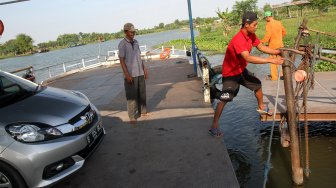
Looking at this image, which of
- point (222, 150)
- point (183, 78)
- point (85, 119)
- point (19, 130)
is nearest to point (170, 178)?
point (222, 150)

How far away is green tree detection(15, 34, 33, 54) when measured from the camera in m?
121

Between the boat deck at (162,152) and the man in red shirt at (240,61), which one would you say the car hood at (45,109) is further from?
the man in red shirt at (240,61)

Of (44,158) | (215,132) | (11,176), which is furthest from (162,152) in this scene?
(11,176)

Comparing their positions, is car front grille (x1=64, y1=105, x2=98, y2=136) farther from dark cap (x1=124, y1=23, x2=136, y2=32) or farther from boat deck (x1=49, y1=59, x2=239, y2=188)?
dark cap (x1=124, y1=23, x2=136, y2=32)

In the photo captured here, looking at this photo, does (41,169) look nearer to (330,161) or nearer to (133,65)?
(133,65)

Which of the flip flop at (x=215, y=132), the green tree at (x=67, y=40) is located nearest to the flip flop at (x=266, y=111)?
the flip flop at (x=215, y=132)

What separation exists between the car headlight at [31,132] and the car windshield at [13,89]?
633 millimetres

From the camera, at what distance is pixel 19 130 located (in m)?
3.69

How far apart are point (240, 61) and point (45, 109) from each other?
297cm

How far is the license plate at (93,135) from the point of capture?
14.1 ft

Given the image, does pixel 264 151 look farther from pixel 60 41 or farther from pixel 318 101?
pixel 60 41

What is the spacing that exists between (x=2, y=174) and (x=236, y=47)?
3464mm

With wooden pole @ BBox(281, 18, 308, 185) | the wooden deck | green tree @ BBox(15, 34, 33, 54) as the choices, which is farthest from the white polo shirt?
green tree @ BBox(15, 34, 33, 54)

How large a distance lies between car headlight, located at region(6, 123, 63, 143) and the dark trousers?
2.58 metres
